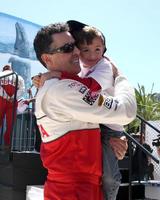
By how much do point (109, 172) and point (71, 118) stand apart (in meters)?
0.32

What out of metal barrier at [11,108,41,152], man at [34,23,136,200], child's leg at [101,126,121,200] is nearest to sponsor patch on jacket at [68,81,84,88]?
man at [34,23,136,200]

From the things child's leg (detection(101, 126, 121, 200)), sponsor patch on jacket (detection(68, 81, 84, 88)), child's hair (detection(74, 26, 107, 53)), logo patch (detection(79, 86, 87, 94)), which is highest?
child's hair (detection(74, 26, 107, 53))

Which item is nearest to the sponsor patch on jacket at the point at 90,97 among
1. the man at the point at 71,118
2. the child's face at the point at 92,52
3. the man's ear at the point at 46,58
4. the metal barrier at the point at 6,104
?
the man at the point at 71,118

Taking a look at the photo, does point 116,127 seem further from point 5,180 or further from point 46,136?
point 5,180

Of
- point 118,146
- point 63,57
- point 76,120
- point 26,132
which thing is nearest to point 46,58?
point 63,57

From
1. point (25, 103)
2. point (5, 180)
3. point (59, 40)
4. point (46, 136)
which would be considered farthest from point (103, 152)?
point (25, 103)

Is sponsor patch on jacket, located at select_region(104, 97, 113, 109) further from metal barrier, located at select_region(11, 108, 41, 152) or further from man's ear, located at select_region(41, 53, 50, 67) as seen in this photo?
metal barrier, located at select_region(11, 108, 41, 152)

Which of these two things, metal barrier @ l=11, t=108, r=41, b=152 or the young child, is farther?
metal barrier @ l=11, t=108, r=41, b=152

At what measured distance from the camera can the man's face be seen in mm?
1849

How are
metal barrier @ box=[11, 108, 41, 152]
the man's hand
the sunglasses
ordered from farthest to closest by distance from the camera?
metal barrier @ box=[11, 108, 41, 152]
the man's hand
the sunglasses

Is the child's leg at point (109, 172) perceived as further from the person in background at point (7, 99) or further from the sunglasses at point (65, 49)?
the person in background at point (7, 99)

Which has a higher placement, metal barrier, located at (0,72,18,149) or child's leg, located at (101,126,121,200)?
metal barrier, located at (0,72,18,149)

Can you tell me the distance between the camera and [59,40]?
1851 millimetres

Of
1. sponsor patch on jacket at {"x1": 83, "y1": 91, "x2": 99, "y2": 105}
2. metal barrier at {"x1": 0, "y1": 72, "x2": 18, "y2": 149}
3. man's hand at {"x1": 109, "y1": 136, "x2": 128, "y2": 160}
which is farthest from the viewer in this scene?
metal barrier at {"x1": 0, "y1": 72, "x2": 18, "y2": 149}
